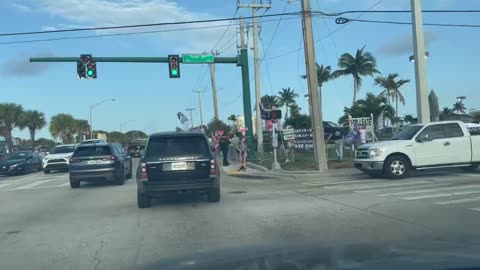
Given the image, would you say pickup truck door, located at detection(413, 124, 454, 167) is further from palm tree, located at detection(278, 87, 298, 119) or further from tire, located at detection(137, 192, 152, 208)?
palm tree, located at detection(278, 87, 298, 119)

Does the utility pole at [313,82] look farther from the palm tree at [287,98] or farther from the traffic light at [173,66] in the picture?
the palm tree at [287,98]

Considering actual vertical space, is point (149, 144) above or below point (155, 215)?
above

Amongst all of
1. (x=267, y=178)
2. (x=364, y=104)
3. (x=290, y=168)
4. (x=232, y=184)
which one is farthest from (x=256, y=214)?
(x=364, y=104)

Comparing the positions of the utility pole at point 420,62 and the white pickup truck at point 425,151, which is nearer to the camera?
the white pickup truck at point 425,151

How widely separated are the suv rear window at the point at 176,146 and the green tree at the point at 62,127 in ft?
303

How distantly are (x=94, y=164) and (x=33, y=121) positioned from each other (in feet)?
220

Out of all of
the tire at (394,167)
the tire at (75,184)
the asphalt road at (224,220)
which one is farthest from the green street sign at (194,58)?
the tire at (394,167)

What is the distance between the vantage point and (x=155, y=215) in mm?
11297

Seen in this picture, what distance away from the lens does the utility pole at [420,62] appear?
2228 cm

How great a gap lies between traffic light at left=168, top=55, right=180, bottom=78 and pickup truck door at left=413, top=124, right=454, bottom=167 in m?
15.1

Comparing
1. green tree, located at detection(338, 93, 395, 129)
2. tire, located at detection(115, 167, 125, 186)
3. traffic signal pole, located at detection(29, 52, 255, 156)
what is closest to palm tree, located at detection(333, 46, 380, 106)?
green tree, located at detection(338, 93, 395, 129)

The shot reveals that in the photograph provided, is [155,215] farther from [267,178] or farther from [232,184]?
[267,178]

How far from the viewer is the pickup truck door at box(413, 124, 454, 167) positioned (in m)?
17.6

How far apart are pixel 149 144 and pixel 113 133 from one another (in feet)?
456
